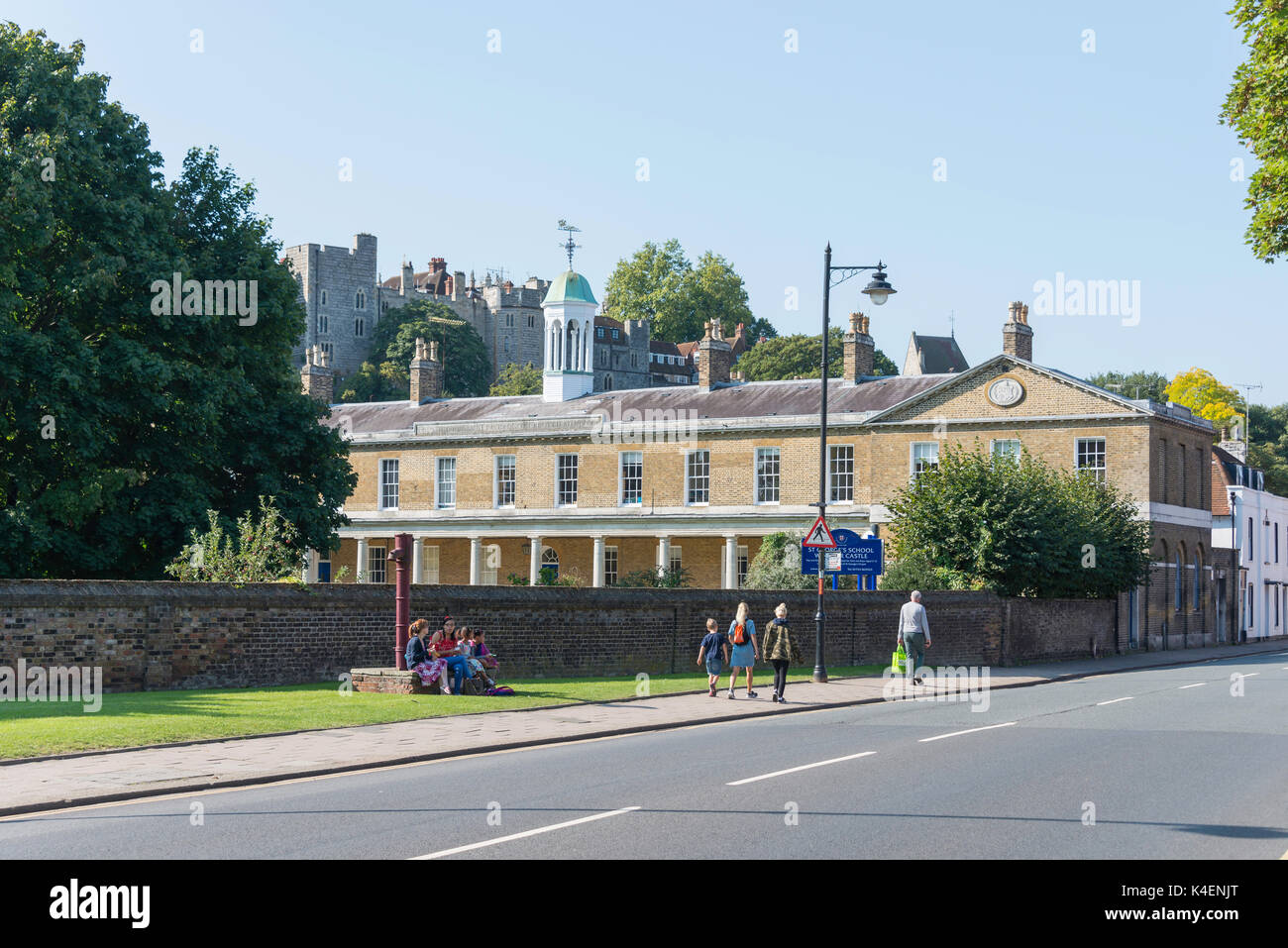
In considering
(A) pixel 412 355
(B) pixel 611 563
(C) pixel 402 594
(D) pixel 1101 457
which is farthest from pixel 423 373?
(A) pixel 412 355

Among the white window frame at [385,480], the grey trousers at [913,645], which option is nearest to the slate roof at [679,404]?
the white window frame at [385,480]

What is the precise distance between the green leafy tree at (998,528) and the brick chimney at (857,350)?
16615 mm

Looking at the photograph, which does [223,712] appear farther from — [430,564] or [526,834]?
[430,564]

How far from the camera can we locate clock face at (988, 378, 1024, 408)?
170 ft

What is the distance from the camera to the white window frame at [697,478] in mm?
57559

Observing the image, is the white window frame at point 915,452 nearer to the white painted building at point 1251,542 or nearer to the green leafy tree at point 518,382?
the white painted building at point 1251,542

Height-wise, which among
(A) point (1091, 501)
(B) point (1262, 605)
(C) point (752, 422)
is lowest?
(B) point (1262, 605)

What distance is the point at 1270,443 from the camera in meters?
106

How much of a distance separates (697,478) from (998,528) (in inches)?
779

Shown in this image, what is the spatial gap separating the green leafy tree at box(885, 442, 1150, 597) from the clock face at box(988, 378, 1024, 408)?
9.43 m

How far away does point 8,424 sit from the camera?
29344mm

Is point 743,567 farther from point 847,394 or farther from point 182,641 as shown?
point 182,641
